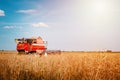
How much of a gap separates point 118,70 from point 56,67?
1317mm

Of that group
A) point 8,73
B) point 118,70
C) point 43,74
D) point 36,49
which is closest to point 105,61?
point 118,70

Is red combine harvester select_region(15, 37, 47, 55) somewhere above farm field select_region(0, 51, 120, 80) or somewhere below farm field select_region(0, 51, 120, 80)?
above

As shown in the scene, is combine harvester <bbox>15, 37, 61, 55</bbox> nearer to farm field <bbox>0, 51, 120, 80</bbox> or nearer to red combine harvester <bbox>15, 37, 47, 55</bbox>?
red combine harvester <bbox>15, 37, 47, 55</bbox>

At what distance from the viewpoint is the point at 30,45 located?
66.4 ft

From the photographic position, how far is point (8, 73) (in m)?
5.34

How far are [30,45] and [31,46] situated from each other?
0.63 feet

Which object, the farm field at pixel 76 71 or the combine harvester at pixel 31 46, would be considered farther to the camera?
the combine harvester at pixel 31 46

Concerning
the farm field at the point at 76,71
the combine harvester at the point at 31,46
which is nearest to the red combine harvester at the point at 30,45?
the combine harvester at the point at 31,46

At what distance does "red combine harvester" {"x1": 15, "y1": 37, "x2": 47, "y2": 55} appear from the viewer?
66.0ft

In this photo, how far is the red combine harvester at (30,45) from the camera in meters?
20.1

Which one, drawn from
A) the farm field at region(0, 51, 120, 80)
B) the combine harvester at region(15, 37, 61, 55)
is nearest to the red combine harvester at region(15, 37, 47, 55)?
the combine harvester at region(15, 37, 61, 55)

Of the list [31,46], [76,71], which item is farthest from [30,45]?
[76,71]

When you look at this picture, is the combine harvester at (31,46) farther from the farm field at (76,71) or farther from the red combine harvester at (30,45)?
the farm field at (76,71)

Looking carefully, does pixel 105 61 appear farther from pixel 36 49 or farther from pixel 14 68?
pixel 36 49
